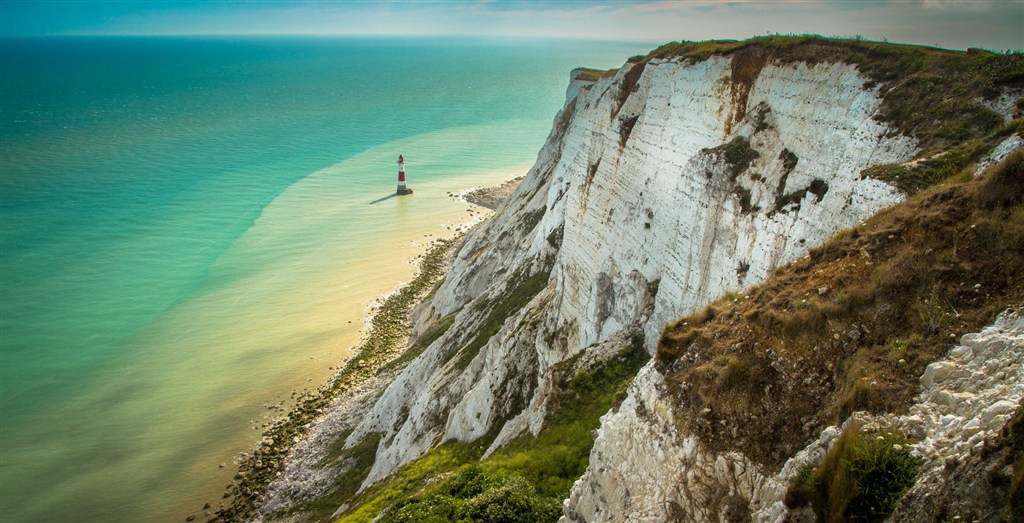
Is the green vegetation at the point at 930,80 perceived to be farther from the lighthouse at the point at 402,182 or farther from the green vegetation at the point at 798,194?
the lighthouse at the point at 402,182

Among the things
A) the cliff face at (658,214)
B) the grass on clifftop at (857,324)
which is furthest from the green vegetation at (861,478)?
the cliff face at (658,214)

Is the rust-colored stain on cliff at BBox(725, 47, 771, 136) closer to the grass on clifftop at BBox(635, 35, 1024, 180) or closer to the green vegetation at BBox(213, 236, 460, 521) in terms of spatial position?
the grass on clifftop at BBox(635, 35, 1024, 180)

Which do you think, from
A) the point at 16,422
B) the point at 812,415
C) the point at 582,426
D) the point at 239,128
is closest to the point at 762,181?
the point at 582,426

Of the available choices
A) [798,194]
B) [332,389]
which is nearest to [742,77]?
[798,194]

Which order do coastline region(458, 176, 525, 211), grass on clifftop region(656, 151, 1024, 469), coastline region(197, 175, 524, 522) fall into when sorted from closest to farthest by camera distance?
grass on clifftop region(656, 151, 1024, 469)
coastline region(197, 175, 524, 522)
coastline region(458, 176, 525, 211)

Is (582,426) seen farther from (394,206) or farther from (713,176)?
(394,206)

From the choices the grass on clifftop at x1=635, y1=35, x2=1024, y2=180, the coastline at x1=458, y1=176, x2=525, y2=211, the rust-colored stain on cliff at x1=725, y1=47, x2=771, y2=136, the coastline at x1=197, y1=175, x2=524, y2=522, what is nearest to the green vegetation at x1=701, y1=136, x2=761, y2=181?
the rust-colored stain on cliff at x1=725, y1=47, x2=771, y2=136
